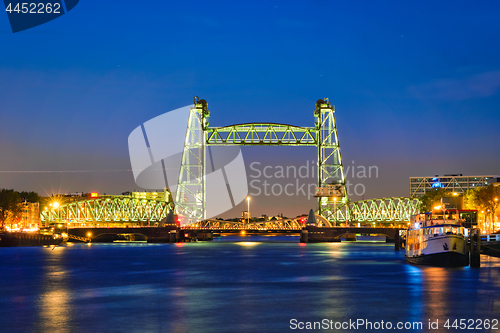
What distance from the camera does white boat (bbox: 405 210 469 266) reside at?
4256 centimetres

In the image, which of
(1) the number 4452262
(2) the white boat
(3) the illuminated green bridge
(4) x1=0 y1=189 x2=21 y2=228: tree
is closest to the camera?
(1) the number 4452262

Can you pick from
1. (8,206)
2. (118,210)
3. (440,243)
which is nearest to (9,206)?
(8,206)

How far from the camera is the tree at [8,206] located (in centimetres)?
9194

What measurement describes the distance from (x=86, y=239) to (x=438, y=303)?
9958 centimetres

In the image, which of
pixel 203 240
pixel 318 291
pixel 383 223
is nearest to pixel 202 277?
pixel 318 291

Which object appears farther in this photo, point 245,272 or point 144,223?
point 144,223

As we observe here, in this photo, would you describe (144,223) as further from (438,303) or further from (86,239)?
(438,303)

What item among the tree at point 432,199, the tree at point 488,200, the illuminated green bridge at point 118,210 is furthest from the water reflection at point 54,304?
the illuminated green bridge at point 118,210

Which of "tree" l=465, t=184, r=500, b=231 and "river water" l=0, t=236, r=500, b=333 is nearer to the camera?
"river water" l=0, t=236, r=500, b=333

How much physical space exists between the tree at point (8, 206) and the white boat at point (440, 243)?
65686mm

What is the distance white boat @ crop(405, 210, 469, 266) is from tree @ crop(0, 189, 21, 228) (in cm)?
6569

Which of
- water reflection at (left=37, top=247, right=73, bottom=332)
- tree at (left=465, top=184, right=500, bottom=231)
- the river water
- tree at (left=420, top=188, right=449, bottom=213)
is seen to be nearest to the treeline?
the river water

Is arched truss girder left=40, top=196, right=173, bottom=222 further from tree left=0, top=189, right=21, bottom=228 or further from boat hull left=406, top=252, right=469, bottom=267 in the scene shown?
boat hull left=406, top=252, right=469, bottom=267

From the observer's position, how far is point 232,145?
83562mm
